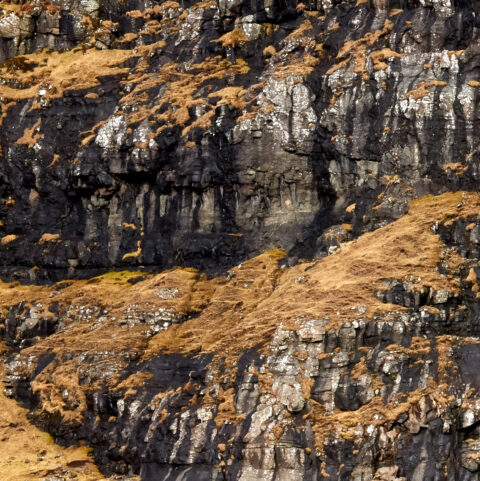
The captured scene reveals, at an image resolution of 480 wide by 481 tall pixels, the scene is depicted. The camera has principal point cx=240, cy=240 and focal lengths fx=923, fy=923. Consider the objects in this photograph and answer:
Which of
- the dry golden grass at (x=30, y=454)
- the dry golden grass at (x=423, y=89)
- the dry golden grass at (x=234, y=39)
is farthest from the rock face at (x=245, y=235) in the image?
the dry golden grass at (x=30, y=454)

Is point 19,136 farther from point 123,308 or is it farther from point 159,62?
point 123,308

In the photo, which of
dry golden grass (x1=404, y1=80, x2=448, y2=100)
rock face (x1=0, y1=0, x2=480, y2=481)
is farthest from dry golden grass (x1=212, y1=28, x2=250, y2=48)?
dry golden grass (x1=404, y1=80, x2=448, y2=100)

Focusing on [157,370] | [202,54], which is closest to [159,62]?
[202,54]

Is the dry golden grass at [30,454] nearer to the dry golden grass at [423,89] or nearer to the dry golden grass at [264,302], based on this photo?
the dry golden grass at [264,302]

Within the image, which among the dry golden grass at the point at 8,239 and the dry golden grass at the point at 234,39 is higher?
the dry golden grass at the point at 234,39

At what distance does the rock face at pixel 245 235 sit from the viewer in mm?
30188

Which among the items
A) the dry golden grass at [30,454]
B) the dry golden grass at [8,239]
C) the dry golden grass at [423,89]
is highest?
the dry golden grass at [423,89]

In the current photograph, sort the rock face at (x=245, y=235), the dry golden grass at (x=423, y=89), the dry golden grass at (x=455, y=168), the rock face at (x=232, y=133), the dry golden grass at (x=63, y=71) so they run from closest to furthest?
the rock face at (x=245, y=235)
the dry golden grass at (x=455, y=168)
the dry golden grass at (x=423, y=89)
the rock face at (x=232, y=133)
the dry golden grass at (x=63, y=71)

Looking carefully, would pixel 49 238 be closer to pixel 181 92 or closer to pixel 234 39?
pixel 181 92

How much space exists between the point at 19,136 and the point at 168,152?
9788 mm

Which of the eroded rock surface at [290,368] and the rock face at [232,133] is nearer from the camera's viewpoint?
the eroded rock surface at [290,368]

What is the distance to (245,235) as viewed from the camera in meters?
41.5

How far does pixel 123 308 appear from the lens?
3872cm

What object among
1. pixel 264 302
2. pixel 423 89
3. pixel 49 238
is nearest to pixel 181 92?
pixel 49 238
